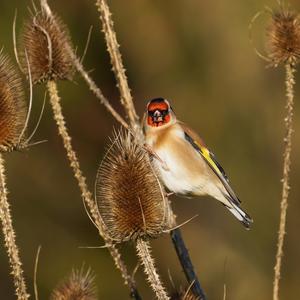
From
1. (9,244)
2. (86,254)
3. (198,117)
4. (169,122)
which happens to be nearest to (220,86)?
(198,117)

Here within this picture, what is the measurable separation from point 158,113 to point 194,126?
36.2 ft

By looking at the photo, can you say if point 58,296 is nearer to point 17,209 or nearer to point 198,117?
point 17,209

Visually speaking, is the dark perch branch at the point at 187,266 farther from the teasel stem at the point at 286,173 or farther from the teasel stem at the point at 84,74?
the teasel stem at the point at 84,74

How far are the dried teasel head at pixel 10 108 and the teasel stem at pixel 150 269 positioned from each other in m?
1.08

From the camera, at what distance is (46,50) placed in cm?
645

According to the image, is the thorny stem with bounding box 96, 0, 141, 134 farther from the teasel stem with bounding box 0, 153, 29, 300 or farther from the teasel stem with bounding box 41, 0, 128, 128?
the teasel stem with bounding box 0, 153, 29, 300

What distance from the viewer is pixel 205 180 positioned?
773cm

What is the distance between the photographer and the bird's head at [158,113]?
24.7 ft

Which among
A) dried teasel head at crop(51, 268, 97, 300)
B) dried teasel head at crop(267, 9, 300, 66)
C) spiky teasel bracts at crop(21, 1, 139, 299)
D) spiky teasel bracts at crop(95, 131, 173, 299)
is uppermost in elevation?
spiky teasel bracts at crop(21, 1, 139, 299)

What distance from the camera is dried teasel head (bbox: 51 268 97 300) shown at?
567cm

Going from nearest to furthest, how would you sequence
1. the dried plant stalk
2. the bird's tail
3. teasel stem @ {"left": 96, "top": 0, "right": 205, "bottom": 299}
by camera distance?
1. the dried plant stalk
2. teasel stem @ {"left": 96, "top": 0, "right": 205, "bottom": 299}
3. the bird's tail

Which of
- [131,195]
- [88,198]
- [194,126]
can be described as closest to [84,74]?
[88,198]

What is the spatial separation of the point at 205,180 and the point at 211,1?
11.4m

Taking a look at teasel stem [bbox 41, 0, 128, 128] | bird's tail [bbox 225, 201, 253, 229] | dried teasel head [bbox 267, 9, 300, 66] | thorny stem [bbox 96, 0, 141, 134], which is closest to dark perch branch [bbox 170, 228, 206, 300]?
thorny stem [bbox 96, 0, 141, 134]
